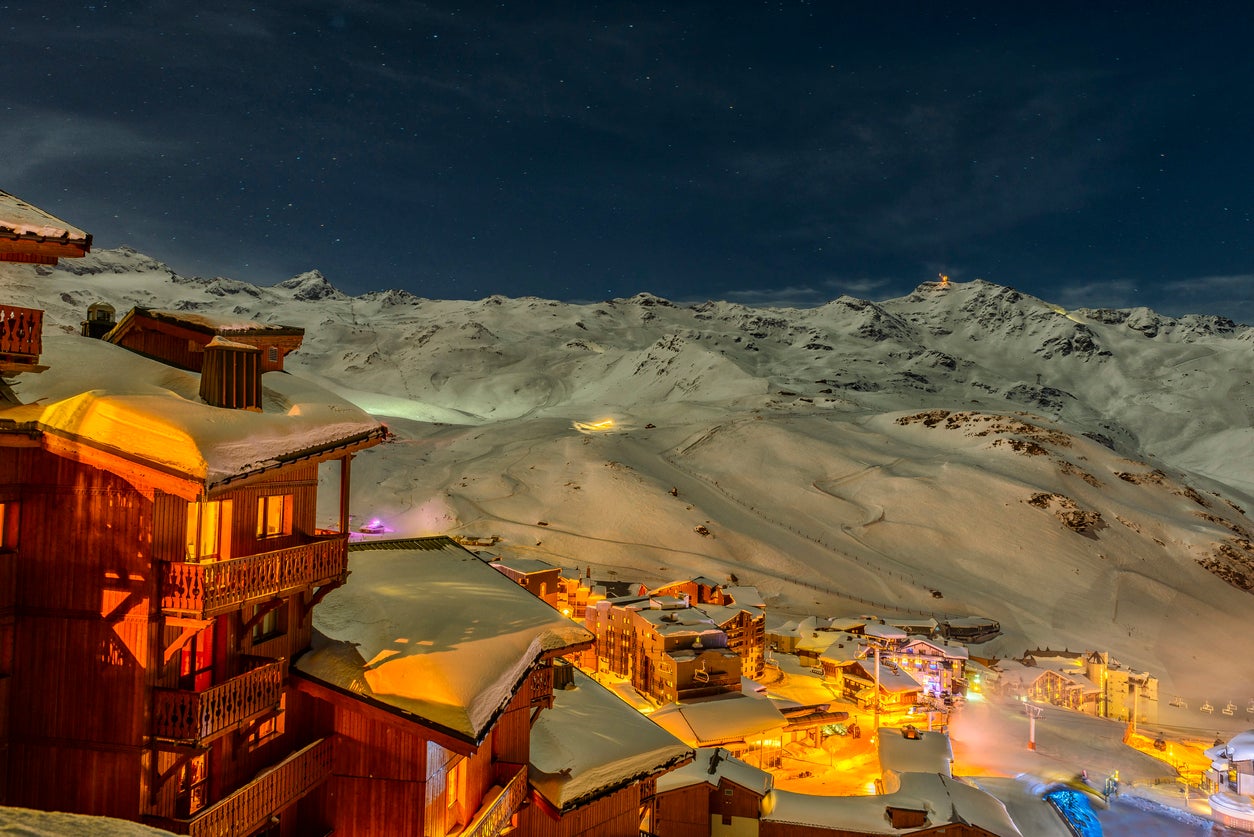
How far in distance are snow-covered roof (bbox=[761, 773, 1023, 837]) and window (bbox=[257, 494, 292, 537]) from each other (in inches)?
791

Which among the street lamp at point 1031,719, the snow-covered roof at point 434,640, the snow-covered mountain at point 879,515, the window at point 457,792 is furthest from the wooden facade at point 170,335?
the snow-covered mountain at point 879,515

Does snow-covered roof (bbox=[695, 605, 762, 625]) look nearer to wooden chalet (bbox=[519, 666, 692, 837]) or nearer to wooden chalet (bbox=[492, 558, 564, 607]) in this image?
wooden chalet (bbox=[492, 558, 564, 607])

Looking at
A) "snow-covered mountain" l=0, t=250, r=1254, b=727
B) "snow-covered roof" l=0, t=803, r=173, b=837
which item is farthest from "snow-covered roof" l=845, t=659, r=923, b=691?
"snow-covered roof" l=0, t=803, r=173, b=837

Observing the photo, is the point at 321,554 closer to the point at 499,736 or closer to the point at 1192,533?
the point at 499,736

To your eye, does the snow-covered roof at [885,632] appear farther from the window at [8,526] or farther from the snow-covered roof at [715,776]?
the window at [8,526]

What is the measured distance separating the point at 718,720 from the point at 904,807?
1124 cm

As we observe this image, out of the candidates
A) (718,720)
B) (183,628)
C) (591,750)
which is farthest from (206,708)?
(718,720)

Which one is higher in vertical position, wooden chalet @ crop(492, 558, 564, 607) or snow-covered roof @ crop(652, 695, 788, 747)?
wooden chalet @ crop(492, 558, 564, 607)

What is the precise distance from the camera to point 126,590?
32.1 ft

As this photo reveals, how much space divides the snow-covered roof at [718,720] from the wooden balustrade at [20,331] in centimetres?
2854

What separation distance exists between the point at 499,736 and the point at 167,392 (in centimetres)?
925

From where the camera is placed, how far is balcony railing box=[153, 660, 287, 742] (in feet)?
31.7

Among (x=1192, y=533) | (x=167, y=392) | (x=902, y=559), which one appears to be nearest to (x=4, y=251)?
(x=167, y=392)

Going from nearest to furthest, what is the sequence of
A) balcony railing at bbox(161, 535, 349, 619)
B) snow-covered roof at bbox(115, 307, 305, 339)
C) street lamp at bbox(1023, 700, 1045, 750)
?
balcony railing at bbox(161, 535, 349, 619)
snow-covered roof at bbox(115, 307, 305, 339)
street lamp at bbox(1023, 700, 1045, 750)
